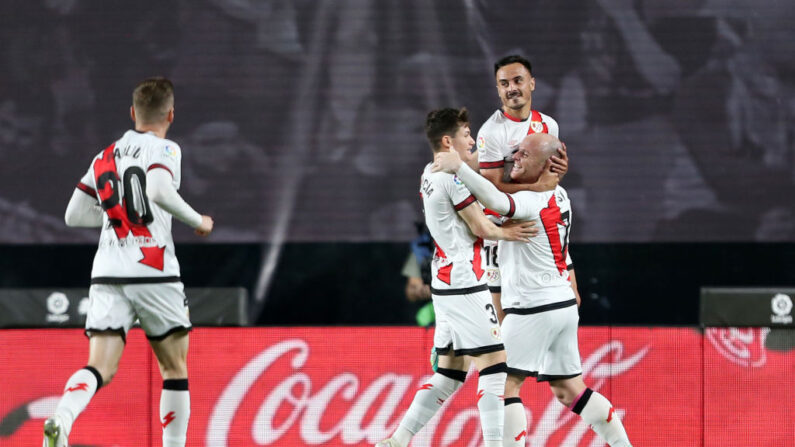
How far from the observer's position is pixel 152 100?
15.4 ft

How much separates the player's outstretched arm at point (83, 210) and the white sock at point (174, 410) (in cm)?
78

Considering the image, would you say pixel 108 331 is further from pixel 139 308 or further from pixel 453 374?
pixel 453 374

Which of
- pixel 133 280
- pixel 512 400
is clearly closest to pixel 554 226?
pixel 512 400

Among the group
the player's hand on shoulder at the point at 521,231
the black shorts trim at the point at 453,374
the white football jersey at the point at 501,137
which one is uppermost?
the white football jersey at the point at 501,137

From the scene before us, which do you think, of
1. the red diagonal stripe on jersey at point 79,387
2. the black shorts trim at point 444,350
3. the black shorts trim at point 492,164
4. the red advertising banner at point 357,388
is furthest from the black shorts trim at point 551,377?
the red diagonal stripe on jersey at point 79,387

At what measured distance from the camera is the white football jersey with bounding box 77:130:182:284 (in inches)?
181

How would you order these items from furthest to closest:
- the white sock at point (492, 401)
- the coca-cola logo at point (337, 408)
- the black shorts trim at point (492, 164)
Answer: the coca-cola logo at point (337, 408) → the black shorts trim at point (492, 164) → the white sock at point (492, 401)

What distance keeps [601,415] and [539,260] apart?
789 millimetres

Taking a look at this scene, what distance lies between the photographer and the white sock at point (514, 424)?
5.03 m

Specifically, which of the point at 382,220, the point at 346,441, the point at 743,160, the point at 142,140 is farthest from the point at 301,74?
the point at 142,140

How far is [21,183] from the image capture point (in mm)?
9961

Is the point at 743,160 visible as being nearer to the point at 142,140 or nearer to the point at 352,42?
the point at 352,42

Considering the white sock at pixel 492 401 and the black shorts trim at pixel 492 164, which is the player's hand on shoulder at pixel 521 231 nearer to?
the black shorts trim at pixel 492 164

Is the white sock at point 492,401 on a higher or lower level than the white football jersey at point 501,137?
lower
